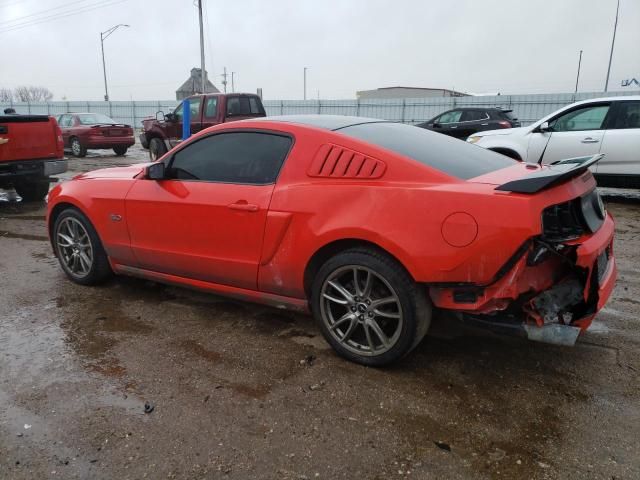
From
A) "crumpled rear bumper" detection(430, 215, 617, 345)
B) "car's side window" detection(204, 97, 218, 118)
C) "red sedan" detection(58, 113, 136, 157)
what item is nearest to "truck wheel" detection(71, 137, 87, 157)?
"red sedan" detection(58, 113, 136, 157)

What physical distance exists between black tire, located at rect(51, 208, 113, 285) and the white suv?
6.30 m

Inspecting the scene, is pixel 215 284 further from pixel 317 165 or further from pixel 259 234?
pixel 317 165

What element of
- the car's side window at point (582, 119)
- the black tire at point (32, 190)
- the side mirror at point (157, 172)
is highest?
the car's side window at point (582, 119)

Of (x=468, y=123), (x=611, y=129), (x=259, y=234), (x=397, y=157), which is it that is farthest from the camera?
(x=468, y=123)

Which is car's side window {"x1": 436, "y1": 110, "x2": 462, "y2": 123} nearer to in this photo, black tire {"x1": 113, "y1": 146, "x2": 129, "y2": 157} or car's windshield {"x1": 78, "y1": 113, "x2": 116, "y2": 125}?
black tire {"x1": 113, "y1": 146, "x2": 129, "y2": 157}

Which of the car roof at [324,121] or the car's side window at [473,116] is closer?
the car roof at [324,121]

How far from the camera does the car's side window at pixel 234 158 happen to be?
3373mm

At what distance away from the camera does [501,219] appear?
2.52 m

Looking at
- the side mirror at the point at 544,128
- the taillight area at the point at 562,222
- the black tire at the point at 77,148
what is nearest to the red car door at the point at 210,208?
the taillight area at the point at 562,222

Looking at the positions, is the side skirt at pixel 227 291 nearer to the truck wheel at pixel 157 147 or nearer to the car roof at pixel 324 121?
the car roof at pixel 324 121

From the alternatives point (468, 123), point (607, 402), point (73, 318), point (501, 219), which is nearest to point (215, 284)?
point (73, 318)

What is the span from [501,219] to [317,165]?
116 centimetres

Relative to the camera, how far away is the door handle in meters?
3.30

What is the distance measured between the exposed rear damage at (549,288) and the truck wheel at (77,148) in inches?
659
